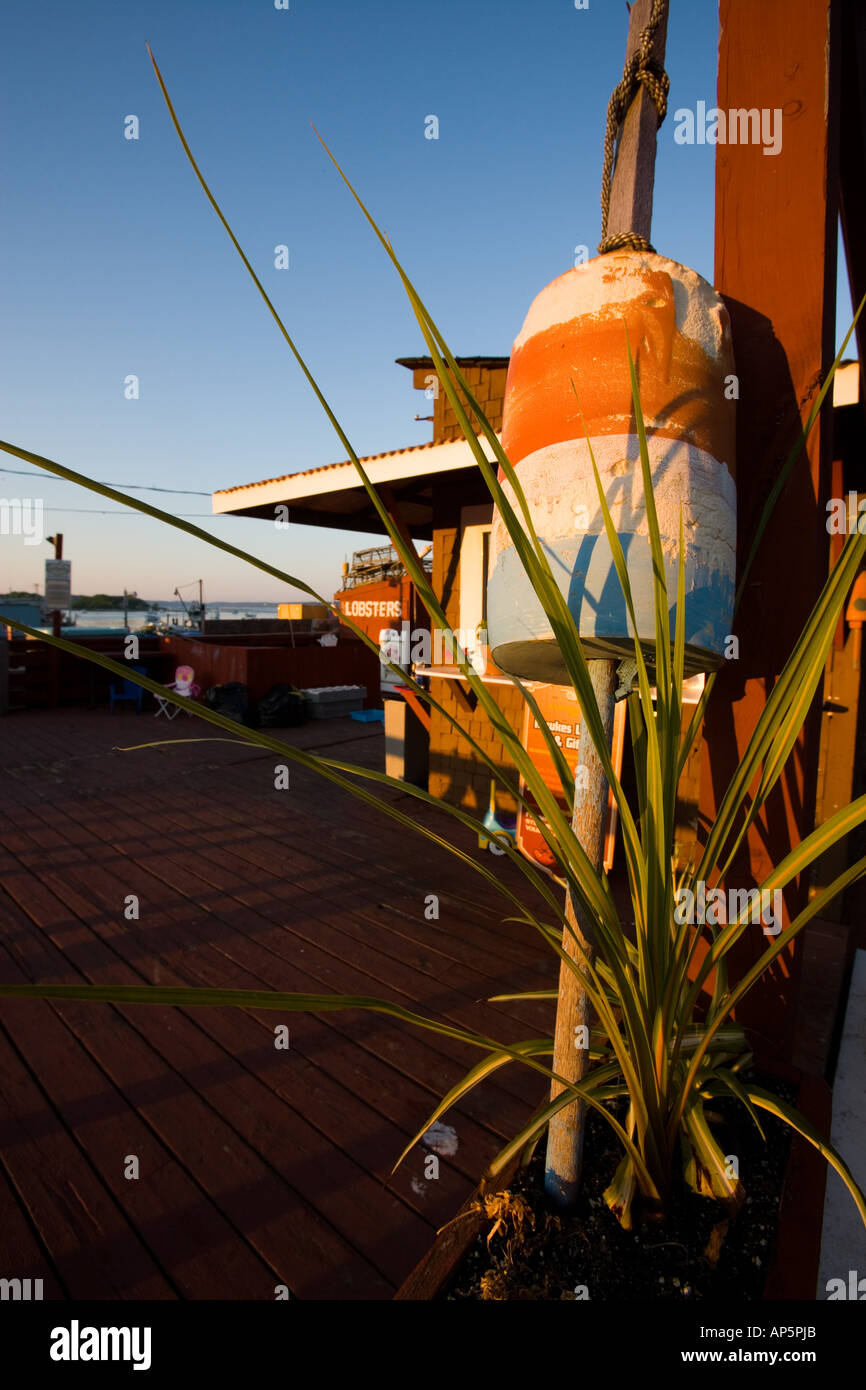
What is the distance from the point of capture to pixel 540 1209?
1214 mm

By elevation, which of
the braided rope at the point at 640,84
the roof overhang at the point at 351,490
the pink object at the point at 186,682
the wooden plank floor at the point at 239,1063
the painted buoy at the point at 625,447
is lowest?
the wooden plank floor at the point at 239,1063

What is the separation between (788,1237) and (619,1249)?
303 millimetres

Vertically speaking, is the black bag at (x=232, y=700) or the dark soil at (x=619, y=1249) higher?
the black bag at (x=232, y=700)

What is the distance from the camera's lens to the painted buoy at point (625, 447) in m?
0.99

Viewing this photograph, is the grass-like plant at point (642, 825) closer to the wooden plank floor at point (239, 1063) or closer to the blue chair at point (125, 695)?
the wooden plank floor at point (239, 1063)

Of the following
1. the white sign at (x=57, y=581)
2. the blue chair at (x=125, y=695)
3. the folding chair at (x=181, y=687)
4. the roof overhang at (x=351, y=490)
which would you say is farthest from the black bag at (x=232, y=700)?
the white sign at (x=57, y=581)

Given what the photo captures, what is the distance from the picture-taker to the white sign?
11211mm

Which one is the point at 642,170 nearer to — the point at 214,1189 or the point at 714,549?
the point at 714,549

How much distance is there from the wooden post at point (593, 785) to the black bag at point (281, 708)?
752 centimetres

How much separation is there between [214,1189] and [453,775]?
380 cm

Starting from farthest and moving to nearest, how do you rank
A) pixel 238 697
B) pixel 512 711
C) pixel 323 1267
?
pixel 238 697 → pixel 512 711 → pixel 323 1267

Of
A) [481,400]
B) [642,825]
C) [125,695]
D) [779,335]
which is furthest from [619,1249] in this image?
[125,695]

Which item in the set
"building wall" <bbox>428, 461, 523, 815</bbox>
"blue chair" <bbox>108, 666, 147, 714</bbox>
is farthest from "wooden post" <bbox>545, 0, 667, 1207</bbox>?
"blue chair" <bbox>108, 666, 147, 714</bbox>

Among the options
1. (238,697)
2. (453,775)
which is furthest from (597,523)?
(238,697)
